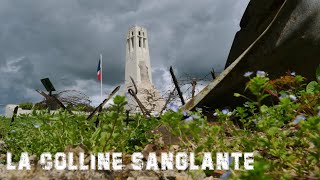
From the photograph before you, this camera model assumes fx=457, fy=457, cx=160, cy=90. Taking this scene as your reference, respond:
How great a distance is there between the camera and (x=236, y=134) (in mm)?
3223

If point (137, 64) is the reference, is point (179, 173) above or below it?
below

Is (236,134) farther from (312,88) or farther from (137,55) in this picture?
(137,55)

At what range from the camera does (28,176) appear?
2.58m

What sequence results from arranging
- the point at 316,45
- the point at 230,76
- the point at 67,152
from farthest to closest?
the point at 230,76, the point at 316,45, the point at 67,152

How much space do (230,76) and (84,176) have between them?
236 centimetres

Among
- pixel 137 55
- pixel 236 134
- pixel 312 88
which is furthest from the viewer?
pixel 137 55

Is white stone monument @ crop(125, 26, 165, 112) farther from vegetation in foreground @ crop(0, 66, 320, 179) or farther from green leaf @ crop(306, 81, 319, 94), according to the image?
green leaf @ crop(306, 81, 319, 94)

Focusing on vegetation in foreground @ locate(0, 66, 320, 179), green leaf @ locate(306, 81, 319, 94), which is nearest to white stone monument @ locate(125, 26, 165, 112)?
vegetation in foreground @ locate(0, 66, 320, 179)

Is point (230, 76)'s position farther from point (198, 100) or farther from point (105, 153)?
point (105, 153)

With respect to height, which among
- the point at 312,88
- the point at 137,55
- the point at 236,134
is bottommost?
the point at 236,134

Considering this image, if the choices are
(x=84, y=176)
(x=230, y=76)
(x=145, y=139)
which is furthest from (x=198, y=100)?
(x=84, y=176)

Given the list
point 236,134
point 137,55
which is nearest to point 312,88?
point 236,134

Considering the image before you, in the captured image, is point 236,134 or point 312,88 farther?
point 312,88

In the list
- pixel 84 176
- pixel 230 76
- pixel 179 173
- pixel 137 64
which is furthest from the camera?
pixel 137 64
